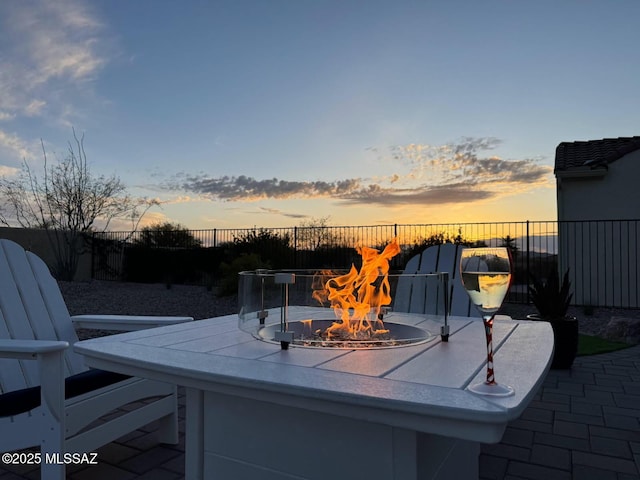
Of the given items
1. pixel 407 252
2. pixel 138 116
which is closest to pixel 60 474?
pixel 138 116

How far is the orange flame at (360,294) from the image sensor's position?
1413 millimetres

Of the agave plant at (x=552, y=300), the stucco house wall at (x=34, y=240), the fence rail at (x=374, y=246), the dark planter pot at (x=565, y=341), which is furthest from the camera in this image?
the stucco house wall at (x=34, y=240)

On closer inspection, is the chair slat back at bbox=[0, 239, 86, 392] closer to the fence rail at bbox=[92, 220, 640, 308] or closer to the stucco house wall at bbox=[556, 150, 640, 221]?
the fence rail at bbox=[92, 220, 640, 308]

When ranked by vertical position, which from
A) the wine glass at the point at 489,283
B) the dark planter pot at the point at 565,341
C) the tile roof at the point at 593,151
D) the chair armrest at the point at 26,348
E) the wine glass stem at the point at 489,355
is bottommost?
the dark planter pot at the point at 565,341

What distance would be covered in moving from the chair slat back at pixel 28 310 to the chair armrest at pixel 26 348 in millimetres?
578

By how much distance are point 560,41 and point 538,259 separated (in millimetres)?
4316

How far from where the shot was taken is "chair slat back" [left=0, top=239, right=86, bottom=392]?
6.59 ft

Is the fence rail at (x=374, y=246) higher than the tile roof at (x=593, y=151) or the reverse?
the reverse

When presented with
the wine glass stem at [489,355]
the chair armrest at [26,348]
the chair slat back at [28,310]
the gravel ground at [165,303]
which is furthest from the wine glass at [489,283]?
the gravel ground at [165,303]

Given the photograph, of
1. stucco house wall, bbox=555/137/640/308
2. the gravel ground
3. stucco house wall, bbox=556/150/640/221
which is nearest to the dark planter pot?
the gravel ground

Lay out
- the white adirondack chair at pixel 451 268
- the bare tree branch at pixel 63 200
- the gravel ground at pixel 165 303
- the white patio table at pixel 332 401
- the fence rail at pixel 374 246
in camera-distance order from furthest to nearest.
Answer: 1. the bare tree branch at pixel 63 200
2. the fence rail at pixel 374 246
3. the gravel ground at pixel 165 303
4. the white adirondack chair at pixel 451 268
5. the white patio table at pixel 332 401

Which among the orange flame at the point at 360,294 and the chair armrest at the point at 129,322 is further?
the chair armrest at the point at 129,322

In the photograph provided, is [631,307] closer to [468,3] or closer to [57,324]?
[468,3]

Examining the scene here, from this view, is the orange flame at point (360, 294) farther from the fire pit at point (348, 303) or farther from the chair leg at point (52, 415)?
the chair leg at point (52, 415)
